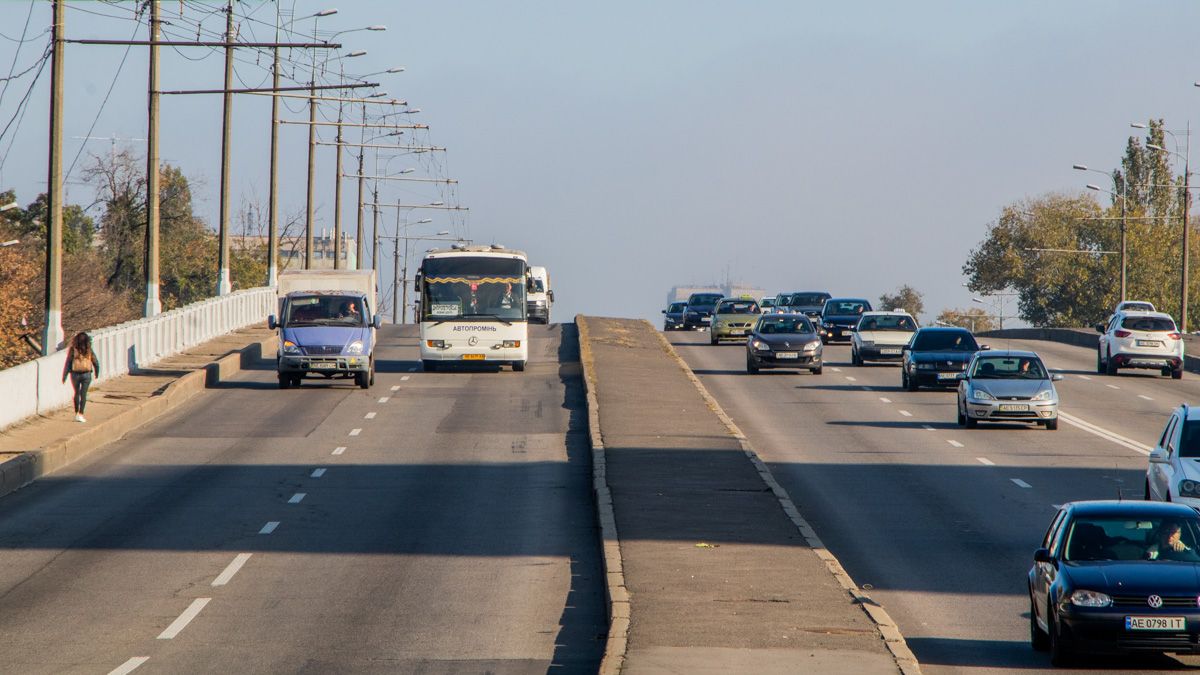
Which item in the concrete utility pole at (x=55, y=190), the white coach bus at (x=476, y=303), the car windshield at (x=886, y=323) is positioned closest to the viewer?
the concrete utility pole at (x=55, y=190)

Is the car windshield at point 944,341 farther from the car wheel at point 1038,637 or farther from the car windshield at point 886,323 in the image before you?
the car wheel at point 1038,637

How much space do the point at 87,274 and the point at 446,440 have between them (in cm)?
5430

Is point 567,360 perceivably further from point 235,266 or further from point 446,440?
point 235,266

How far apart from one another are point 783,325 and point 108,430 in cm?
2296

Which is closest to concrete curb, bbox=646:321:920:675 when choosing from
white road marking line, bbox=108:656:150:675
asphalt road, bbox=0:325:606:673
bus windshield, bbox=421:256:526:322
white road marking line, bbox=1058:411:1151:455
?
asphalt road, bbox=0:325:606:673

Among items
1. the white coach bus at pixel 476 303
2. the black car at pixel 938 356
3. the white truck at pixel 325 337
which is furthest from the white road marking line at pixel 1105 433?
the white truck at pixel 325 337

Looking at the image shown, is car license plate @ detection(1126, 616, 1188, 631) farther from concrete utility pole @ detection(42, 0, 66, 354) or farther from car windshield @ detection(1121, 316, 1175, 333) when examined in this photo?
car windshield @ detection(1121, 316, 1175, 333)

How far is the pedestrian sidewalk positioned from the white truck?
9.70m

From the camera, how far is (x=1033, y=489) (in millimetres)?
24250

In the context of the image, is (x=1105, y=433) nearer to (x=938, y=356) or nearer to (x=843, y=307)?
(x=938, y=356)

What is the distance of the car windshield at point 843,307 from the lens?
2448 inches

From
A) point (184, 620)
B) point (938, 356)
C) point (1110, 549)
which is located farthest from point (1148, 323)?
point (184, 620)

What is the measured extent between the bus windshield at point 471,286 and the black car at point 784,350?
7.51 metres

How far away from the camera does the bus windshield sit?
42.3m
